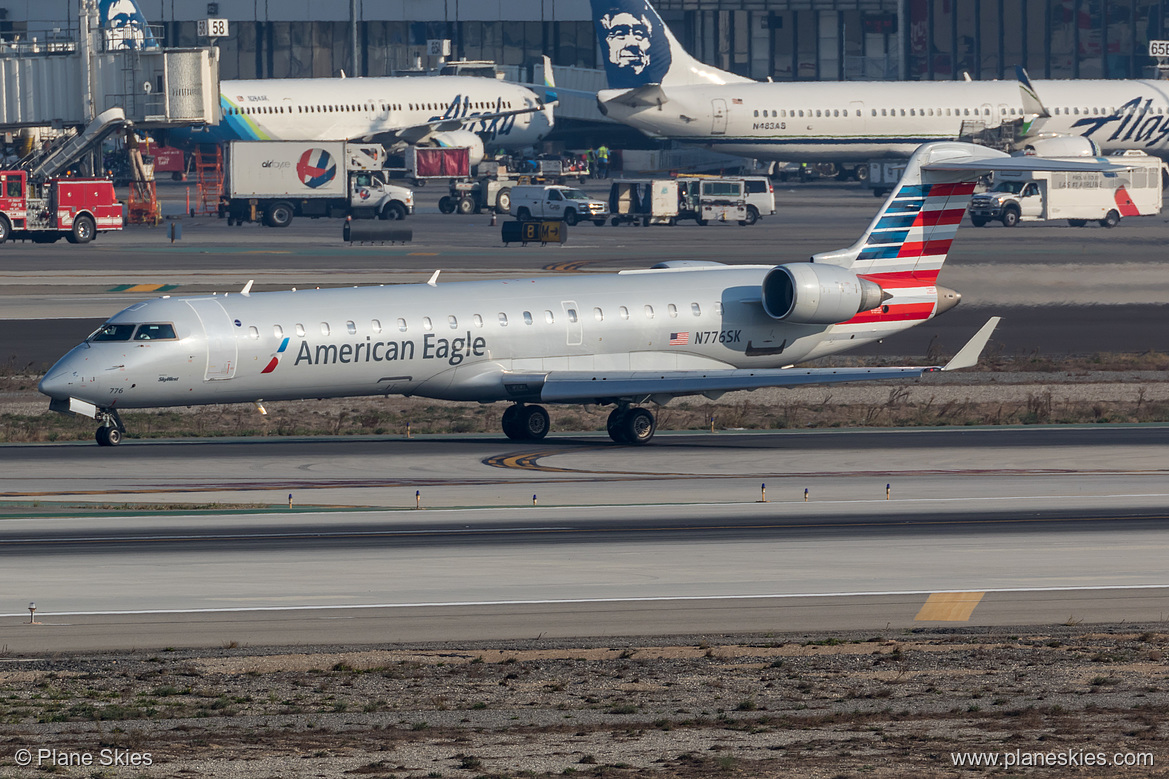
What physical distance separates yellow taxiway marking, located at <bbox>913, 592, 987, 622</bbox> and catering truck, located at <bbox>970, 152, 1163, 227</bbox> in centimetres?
7374

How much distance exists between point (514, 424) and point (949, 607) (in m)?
17.6

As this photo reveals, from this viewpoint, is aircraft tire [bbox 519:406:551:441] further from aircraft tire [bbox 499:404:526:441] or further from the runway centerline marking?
the runway centerline marking

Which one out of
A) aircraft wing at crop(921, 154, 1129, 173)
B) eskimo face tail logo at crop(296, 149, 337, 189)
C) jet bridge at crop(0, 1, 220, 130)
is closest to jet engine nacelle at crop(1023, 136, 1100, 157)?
eskimo face tail logo at crop(296, 149, 337, 189)

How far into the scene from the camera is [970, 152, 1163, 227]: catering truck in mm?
94062

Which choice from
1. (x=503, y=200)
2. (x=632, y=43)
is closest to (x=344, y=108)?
(x=503, y=200)

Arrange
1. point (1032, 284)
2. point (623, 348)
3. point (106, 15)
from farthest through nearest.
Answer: point (106, 15), point (1032, 284), point (623, 348)

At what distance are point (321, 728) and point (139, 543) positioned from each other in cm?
1187

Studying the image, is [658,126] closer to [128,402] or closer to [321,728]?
[128,402]

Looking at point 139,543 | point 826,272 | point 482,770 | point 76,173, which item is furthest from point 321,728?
→ point 76,173

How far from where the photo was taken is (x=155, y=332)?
35.0 meters

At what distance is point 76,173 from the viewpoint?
107562 millimetres

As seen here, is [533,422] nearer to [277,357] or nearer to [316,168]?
[277,357]

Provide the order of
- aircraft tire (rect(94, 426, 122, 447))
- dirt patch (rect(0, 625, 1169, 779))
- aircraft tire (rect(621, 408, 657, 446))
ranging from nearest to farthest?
dirt patch (rect(0, 625, 1169, 779)) < aircraft tire (rect(94, 426, 122, 447)) < aircraft tire (rect(621, 408, 657, 446))

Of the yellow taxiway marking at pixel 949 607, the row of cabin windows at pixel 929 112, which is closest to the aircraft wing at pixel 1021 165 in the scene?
the yellow taxiway marking at pixel 949 607
